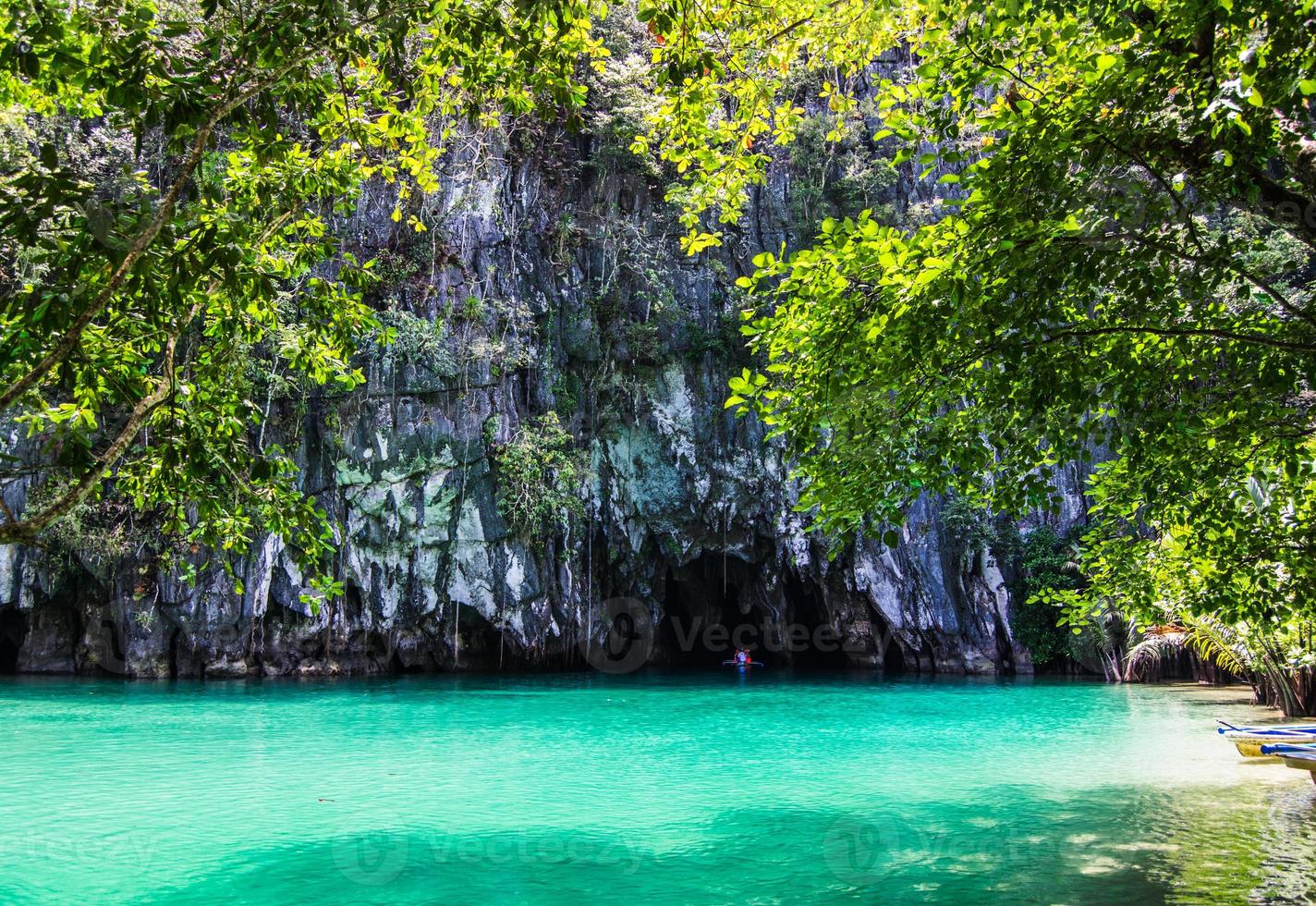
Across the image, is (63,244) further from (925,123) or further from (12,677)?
(12,677)

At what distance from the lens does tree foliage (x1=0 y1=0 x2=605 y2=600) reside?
283 cm

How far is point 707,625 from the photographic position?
25.6 m

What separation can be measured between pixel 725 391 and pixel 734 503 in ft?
8.93

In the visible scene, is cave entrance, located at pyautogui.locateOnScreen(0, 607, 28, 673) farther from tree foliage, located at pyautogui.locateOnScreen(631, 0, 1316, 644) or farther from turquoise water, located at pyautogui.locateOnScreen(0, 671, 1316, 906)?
tree foliage, located at pyautogui.locateOnScreen(631, 0, 1316, 644)

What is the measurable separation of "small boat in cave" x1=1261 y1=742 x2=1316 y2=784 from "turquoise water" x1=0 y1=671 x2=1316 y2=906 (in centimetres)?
37

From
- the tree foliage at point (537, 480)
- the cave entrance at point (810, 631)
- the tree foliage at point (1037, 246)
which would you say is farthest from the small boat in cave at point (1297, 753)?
the cave entrance at point (810, 631)

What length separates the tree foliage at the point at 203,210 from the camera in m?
2.83

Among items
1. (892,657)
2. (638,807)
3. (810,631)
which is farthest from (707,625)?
(638,807)

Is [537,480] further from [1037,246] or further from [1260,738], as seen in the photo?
[1037,246]

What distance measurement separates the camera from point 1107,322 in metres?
4.57

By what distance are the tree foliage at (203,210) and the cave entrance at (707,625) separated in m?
20.3

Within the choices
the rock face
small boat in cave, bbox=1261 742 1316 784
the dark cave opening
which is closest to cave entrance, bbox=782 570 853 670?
the rock face

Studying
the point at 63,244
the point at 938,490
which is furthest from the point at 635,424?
the point at 63,244

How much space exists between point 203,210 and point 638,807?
5.62m
